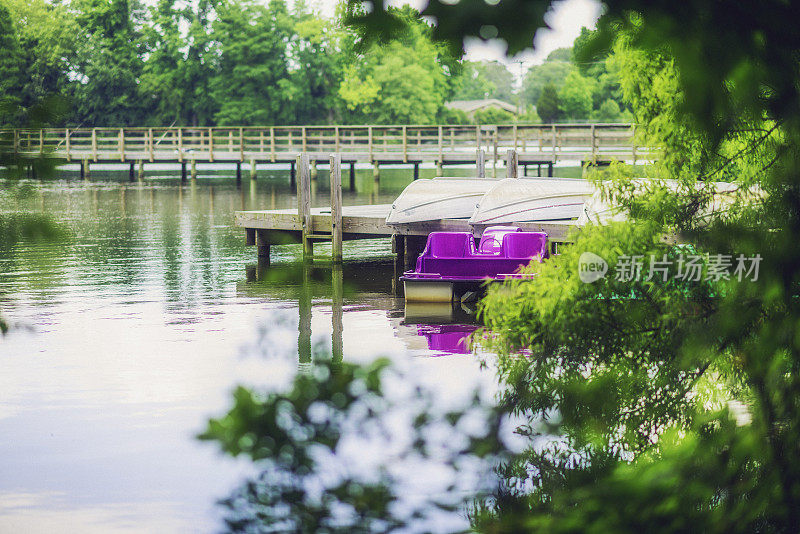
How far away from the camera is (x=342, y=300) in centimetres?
1742

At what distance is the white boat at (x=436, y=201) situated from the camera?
63.9ft

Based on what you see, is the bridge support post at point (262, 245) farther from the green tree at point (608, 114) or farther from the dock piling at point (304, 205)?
the green tree at point (608, 114)

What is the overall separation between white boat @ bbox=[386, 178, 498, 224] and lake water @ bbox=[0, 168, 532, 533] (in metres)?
1.54

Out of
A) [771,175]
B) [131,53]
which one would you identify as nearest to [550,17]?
[771,175]

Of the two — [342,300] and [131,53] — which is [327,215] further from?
[131,53]

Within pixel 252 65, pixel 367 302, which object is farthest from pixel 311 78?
pixel 367 302

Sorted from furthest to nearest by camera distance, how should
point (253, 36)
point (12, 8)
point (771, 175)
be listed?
point (253, 36) < point (771, 175) < point (12, 8)

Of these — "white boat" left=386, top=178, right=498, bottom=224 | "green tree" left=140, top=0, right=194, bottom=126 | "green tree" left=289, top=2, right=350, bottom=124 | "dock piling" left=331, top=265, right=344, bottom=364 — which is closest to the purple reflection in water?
"dock piling" left=331, top=265, right=344, bottom=364

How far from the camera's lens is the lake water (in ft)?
25.5

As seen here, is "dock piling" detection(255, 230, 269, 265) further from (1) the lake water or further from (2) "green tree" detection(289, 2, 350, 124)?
(2) "green tree" detection(289, 2, 350, 124)

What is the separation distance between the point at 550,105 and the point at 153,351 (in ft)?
220

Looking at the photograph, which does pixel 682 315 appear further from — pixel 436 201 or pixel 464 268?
pixel 436 201

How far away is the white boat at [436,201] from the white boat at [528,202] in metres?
0.68

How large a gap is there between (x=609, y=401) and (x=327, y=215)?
57.4ft
